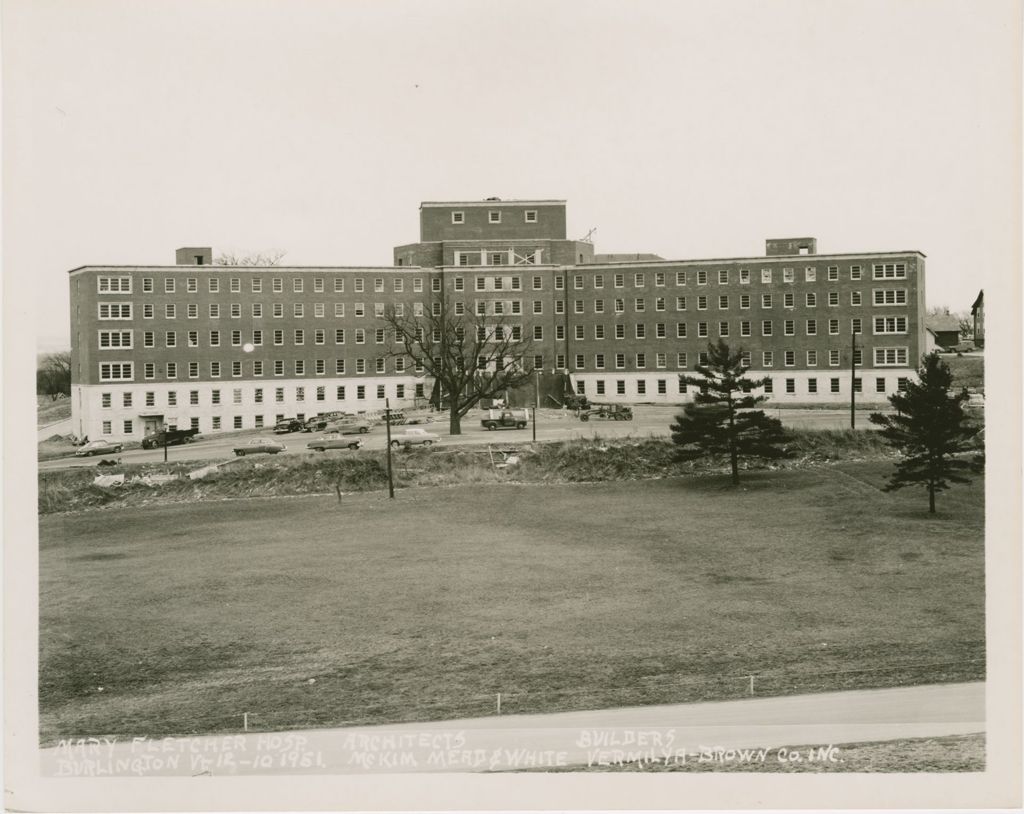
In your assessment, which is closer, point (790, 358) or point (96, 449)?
point (96, 449)

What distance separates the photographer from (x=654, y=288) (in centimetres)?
1609

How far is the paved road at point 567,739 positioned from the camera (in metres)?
9.12

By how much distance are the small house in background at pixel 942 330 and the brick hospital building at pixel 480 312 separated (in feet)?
0.82

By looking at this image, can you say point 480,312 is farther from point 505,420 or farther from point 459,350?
point 505,420

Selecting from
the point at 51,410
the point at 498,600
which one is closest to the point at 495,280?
the point at 498,600

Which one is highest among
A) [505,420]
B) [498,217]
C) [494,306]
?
[498,217]

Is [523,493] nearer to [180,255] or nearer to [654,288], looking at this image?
[654,288]

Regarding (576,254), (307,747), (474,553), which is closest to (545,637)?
(474,553)

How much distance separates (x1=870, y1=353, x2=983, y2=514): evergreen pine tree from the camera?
1200 centimetres

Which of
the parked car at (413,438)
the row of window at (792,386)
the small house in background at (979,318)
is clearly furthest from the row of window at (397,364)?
the small house in background at (979,318)

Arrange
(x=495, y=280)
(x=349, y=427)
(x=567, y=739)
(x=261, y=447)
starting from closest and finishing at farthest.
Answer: (x=567, y=739)
(x=261, y=447)
(x=349, y=427)
(x=495, y=280)

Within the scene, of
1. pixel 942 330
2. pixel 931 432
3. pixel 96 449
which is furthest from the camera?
pixel 96 449

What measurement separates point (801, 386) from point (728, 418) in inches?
52.5

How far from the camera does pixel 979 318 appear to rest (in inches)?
404
